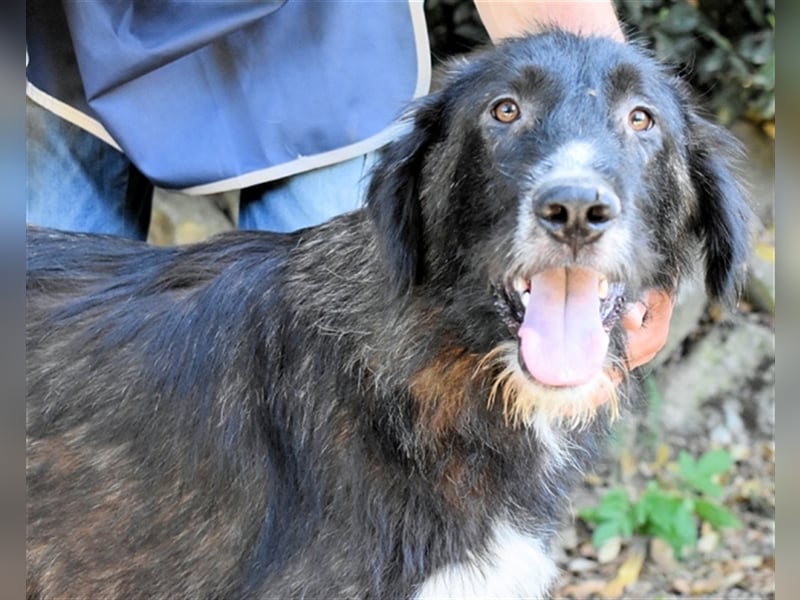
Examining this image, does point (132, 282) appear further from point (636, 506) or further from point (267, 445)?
point (636, 506)

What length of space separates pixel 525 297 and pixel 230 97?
1.35 m

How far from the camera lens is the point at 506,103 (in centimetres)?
237

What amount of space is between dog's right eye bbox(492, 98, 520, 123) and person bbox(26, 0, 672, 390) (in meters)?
0.56

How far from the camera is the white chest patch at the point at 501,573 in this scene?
239 centimetres

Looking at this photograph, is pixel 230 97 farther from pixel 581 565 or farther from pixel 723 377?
pixel 723 377

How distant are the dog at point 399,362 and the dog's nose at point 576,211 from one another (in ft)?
0.10

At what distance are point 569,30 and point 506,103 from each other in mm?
453

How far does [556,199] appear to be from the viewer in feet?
6.68

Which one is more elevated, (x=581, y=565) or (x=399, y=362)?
(x=399, y=362)

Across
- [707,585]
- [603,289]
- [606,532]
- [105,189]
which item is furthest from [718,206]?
[707,585]

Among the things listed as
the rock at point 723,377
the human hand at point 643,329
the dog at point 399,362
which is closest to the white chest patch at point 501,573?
the dog at point 399,362

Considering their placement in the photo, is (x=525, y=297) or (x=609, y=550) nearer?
(x=525, y=297)

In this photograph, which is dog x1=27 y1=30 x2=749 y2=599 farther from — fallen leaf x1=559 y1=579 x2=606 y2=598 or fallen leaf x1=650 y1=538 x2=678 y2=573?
fallen leaf x1=650 y1=538 x2=678 y2=573
